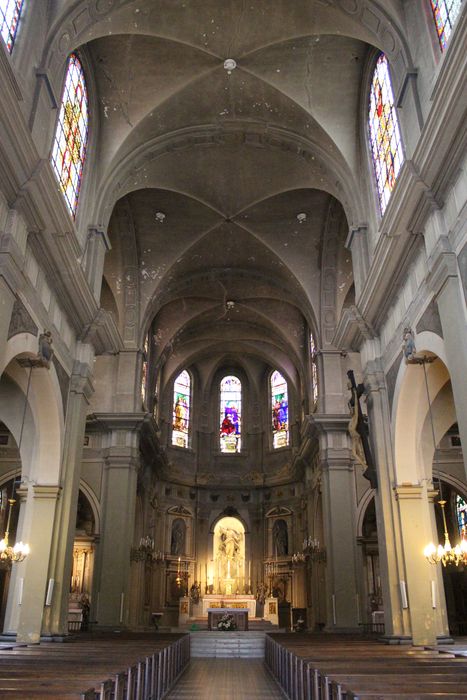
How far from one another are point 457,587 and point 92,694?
60.0 ft

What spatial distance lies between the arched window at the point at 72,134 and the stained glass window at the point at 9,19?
7.10 ft

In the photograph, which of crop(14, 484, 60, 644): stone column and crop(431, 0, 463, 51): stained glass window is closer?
crop(431, 0, 463, 51): stained glass window

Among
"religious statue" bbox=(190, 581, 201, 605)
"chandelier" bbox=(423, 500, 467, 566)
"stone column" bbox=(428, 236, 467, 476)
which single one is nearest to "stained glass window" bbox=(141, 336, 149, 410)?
"religious statue" bbox=(190, 581, 201, 605)

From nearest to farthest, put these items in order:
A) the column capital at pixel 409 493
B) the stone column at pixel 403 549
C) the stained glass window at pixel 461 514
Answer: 1. the stone column at pixel 403 549
2. the column capital at pixel 409 493
3. the stained glass window at pixel 461 514

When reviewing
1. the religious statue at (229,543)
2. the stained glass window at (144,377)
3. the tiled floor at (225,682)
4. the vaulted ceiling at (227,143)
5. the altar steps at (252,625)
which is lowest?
the tiled floor at (225,682)

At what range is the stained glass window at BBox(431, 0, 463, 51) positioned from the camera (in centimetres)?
952

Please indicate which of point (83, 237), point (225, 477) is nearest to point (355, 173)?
point (83, 237)

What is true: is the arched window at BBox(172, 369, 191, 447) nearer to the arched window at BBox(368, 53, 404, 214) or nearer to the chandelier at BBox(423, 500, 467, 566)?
the arched window at BBox(368, 53, 404, 214)

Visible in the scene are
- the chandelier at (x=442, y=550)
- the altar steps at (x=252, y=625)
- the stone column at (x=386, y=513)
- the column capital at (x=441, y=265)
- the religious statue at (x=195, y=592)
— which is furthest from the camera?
the religious statue at (x=195, y=592)

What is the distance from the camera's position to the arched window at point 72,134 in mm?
12406

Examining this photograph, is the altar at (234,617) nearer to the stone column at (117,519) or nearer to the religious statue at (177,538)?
the stone column at (117,519)

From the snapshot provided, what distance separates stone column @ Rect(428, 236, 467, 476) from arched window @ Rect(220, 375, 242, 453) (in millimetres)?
21590

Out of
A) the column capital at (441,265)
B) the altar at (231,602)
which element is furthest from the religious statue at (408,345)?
the altar at (231,602)

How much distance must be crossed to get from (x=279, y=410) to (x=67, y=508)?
17.8m
